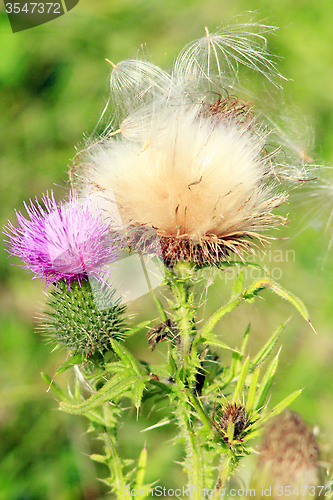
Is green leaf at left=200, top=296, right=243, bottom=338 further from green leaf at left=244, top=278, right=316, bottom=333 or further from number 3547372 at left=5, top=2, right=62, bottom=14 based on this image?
number 3547372 at left=5, top=2, right=62, bottom=14

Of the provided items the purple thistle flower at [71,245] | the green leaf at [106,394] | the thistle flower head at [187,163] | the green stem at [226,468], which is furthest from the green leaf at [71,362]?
the green stem at [226,468]

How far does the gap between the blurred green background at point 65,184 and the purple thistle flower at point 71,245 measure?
58.1 inches

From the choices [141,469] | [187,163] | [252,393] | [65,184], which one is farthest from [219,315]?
[65,184]

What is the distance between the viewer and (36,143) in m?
3.98

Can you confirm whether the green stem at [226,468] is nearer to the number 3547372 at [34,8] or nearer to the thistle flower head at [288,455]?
the thistle flower head at [288,455]

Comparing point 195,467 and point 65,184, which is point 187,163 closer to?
point 195,467

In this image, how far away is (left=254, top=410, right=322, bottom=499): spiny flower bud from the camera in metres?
1.57

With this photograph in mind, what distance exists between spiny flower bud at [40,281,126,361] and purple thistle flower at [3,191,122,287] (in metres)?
0.13

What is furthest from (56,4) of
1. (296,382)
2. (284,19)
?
(296,382)

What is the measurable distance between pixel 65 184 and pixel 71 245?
1.66 m

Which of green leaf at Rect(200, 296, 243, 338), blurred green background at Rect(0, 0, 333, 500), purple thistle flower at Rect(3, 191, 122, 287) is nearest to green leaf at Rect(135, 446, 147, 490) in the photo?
green leaf at Rect(200, 296, 243, 338)

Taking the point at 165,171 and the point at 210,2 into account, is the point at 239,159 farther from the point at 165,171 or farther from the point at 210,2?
the point at 210,2

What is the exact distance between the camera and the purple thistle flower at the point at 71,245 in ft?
5.82

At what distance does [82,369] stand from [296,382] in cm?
202
